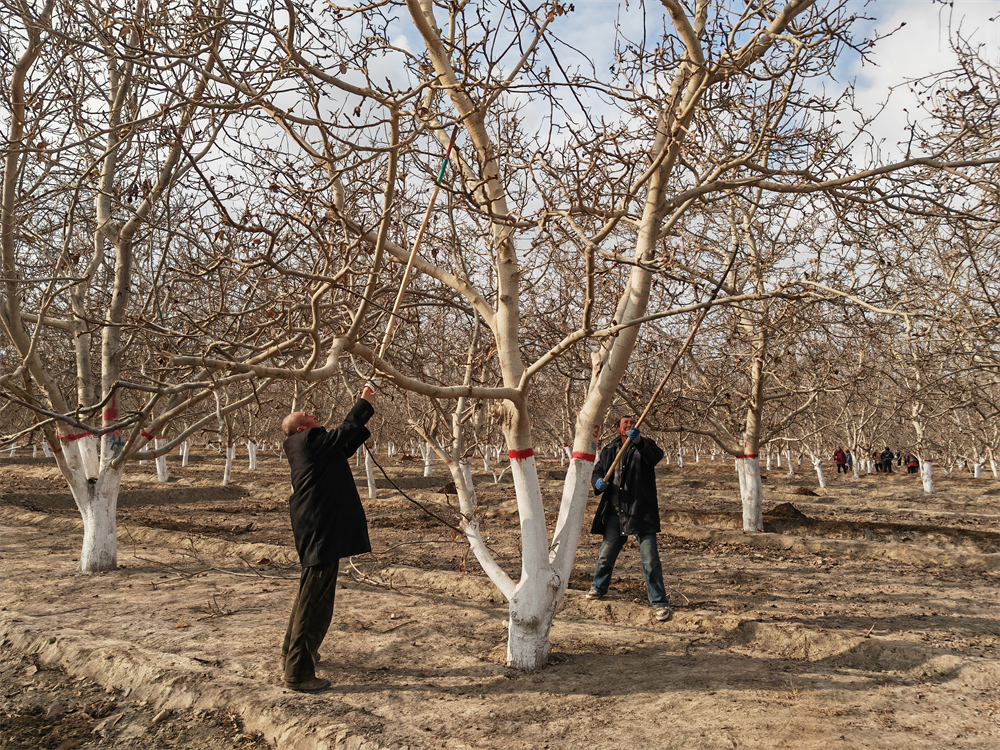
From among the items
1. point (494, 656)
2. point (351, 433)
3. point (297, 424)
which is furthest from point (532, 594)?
point (297, 424)

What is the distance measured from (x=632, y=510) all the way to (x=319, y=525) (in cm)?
278

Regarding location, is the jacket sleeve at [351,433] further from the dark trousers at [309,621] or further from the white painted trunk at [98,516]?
the white painted trunk at [98,516]

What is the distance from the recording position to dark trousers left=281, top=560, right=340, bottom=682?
4.06 m

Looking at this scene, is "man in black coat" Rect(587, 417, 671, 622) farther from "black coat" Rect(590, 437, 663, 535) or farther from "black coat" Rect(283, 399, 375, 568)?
"black coat" Rect(283, 399, 375, 568)

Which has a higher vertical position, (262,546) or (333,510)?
(333,510)

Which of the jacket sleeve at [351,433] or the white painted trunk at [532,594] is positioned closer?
the jacket sleeve at [351,433]

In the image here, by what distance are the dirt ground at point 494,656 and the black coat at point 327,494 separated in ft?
2.84

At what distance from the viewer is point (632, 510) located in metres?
5.78

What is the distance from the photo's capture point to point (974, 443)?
30328 mm

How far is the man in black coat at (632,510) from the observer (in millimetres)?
5680

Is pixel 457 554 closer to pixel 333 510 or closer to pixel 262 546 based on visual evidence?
pixel 262 546

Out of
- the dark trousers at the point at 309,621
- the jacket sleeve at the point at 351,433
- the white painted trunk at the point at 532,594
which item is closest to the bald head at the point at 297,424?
the jacket sleeve at the point at 351,433

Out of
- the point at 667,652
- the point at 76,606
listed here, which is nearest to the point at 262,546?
the point at 76,606

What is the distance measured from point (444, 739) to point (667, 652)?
6.81 feet
